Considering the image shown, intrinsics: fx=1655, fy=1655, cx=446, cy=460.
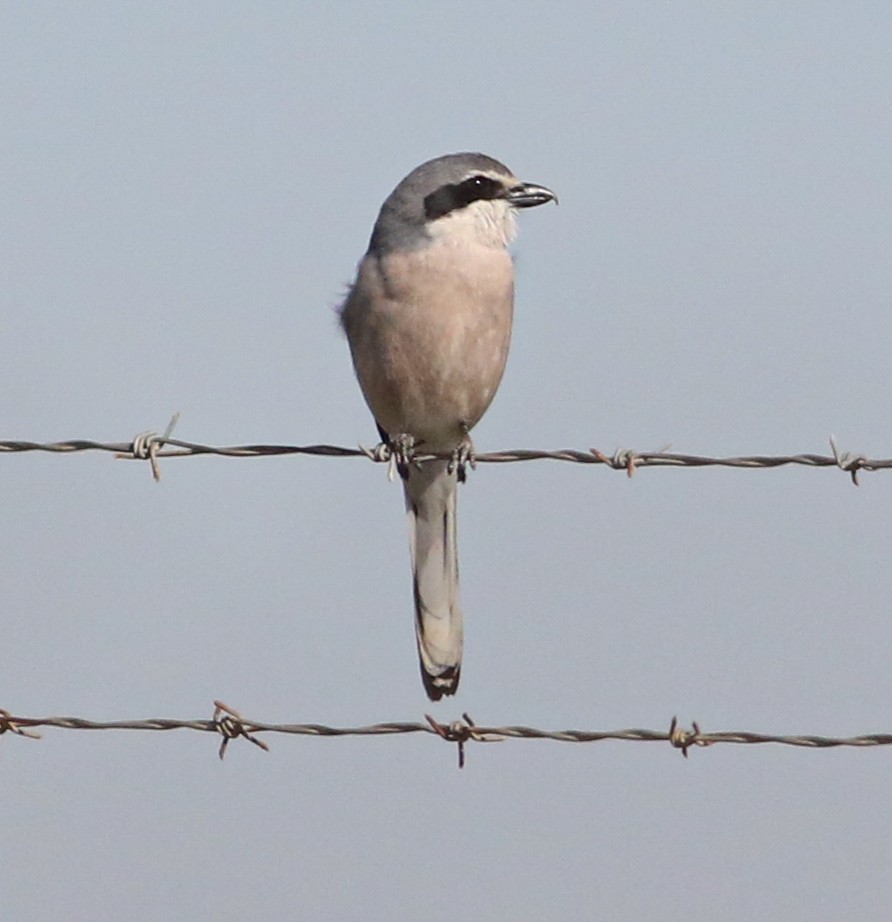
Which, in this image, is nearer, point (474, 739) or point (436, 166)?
point (474, 739)

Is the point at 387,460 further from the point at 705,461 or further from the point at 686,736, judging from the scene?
the point at 686,736

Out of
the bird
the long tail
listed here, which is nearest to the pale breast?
the bird

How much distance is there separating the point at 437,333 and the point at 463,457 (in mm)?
444

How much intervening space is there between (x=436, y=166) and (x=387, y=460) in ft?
5.35

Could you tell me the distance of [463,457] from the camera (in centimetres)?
579

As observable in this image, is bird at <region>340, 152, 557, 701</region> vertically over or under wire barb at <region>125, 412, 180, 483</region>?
over

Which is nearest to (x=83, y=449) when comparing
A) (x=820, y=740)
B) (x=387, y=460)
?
(x=387, y=460)

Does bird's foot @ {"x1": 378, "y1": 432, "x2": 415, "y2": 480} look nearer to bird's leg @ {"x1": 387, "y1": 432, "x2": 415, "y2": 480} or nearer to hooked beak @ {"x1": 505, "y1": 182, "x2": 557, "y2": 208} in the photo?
bird's leg @ {"x1": 387, "y1": 432, "x2": 415, "y2": 480}

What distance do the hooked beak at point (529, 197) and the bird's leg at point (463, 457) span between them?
88cm

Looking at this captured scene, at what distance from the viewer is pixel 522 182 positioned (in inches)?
248

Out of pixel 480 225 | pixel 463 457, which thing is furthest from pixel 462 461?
pixel 480 225

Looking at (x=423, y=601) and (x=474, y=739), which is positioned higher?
(x=423, y=601)

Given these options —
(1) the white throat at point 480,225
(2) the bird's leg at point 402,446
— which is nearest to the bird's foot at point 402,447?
(2) the bird's leg at point 402,446

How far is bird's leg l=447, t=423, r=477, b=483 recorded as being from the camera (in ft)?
19.0
